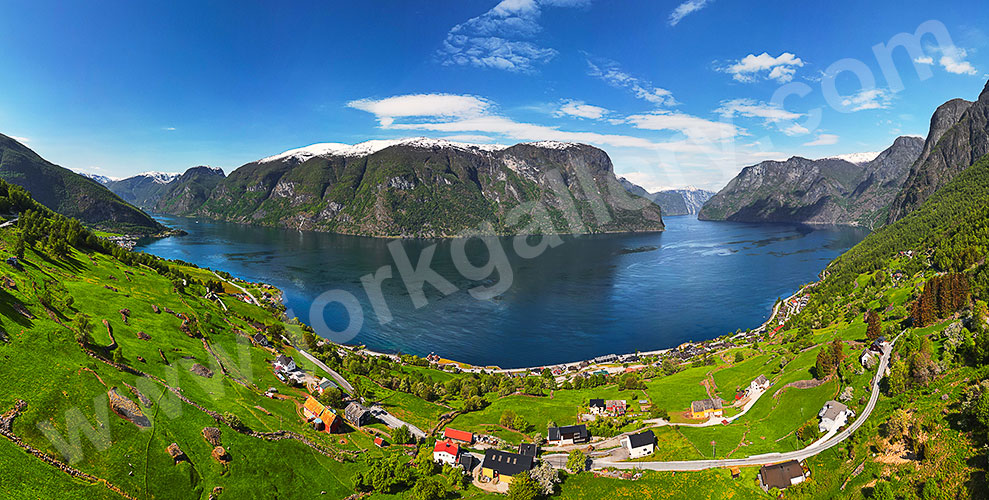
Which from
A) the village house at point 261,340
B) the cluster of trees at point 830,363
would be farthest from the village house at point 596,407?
the village house at point 261,340

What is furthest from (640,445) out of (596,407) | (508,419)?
(508,419)

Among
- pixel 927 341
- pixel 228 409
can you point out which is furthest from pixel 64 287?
pixel 927 341

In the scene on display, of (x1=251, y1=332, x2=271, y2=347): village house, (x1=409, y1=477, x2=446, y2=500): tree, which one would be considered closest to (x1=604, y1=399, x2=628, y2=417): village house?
(x1=409, y1=477, x2=446, y2=500): tree

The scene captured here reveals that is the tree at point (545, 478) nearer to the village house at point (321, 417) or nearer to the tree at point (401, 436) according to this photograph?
the tree at point (401, 436)

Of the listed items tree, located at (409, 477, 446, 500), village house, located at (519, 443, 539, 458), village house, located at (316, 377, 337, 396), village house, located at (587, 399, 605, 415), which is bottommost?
village house, located at (587, 399, 605, 415)

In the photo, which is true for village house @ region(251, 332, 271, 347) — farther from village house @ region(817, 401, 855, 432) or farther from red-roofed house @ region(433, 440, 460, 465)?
village house @ region(817, 401, 855, 432)

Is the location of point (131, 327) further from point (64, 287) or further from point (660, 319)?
point (660, 319)

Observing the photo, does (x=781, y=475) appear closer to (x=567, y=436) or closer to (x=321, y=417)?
(x=567, y=436)

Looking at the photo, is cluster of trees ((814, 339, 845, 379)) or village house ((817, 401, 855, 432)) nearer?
village house ((817, 401, 855, 432))
